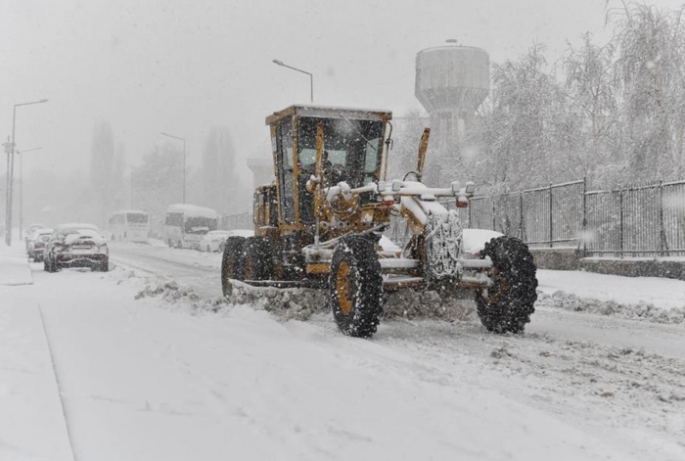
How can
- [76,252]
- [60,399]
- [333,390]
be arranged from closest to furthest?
[60,399] → [333,390] → [76,252]

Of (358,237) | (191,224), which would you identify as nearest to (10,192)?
(191,224)

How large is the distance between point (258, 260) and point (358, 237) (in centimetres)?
337

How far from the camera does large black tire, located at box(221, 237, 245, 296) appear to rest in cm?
1086

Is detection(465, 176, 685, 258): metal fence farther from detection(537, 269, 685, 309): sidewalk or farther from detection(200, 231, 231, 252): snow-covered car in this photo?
detection(200, 231, 231, 252): snow-covered car

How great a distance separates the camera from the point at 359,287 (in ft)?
22.8

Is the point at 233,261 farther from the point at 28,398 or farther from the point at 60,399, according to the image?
the point at 28,398

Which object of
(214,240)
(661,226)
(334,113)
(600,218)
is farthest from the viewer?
(214,240)

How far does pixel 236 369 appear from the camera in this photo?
558cm

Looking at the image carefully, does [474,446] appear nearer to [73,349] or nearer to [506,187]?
[73,349]

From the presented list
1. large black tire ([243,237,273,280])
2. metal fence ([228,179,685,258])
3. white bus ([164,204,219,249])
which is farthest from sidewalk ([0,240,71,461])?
white bus ([164,204,219,249])

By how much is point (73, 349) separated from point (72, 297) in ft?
18.7

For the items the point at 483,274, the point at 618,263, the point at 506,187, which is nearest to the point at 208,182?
the point at 506,187

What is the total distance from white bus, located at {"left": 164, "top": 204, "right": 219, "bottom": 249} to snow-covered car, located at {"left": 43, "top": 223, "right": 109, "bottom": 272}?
25.3 meters

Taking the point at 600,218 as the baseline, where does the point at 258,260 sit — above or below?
below
